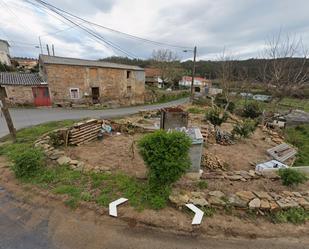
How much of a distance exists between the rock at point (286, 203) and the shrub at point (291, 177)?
0.92m

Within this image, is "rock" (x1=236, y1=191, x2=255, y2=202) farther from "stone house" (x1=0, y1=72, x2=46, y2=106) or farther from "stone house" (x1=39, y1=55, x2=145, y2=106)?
"stone house" (x1=0, y1=72, x2=46, y2=106)

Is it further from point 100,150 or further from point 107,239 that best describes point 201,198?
point 100,150

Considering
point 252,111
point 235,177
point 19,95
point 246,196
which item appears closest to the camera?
point 246,196

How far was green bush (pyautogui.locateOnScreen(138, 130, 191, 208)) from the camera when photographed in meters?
3.42

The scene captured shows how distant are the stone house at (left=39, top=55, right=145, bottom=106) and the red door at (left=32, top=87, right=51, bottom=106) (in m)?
0.46

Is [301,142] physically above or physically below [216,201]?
below

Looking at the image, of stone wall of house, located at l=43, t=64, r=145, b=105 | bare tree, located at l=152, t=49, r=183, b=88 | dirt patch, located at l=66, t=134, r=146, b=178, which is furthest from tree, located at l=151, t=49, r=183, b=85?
dirt patch, located at l=66, t=134, r=146, b=178

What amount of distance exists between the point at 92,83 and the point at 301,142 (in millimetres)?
19358

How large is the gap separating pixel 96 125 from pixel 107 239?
6.24 meters

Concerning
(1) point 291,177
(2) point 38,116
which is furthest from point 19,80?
(1) point 291,177

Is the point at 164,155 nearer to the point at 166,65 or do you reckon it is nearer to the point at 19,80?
the point at 19,80

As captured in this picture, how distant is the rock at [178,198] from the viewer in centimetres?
342

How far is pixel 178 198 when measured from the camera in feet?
11.5

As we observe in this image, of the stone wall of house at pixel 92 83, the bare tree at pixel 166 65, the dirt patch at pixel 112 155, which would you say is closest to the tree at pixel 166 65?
the bare tree at pixel 166 65
